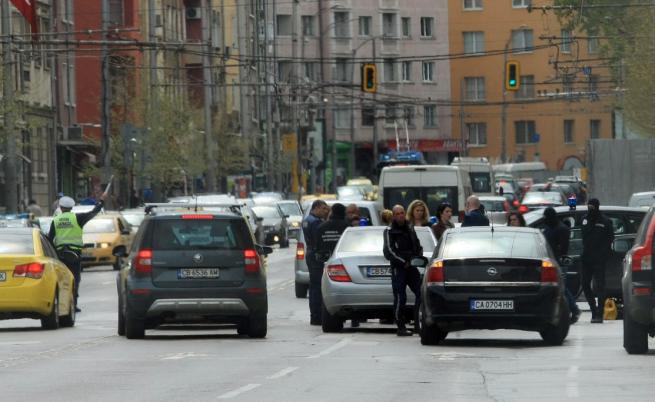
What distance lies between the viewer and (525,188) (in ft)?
321

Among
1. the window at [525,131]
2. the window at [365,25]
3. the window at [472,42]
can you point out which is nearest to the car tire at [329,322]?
the window at [365,25]

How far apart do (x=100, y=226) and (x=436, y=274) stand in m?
28.6

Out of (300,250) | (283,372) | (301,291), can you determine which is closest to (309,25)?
(301,291)

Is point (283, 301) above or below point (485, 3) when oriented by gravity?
below

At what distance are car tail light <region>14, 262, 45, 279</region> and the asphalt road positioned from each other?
754 mm

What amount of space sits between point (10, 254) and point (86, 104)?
54695mm

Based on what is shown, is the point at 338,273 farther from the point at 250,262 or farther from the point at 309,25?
the point at 309,25

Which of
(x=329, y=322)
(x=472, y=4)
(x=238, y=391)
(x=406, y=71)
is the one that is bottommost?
(x=329, y=322)

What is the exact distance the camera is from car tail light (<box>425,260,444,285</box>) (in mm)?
22719

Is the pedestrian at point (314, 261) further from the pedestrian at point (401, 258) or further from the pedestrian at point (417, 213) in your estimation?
the pedestrian at point (401, 258)

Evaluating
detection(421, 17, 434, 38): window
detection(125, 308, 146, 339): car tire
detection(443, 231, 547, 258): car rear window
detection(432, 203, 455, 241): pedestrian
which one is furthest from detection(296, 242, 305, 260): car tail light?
detection(421, 17, 434, 38): window

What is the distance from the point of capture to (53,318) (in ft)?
89.8

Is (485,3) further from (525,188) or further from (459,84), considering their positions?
(525,188)

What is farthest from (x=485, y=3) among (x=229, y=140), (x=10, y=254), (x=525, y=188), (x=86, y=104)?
(x=10, y=254)
